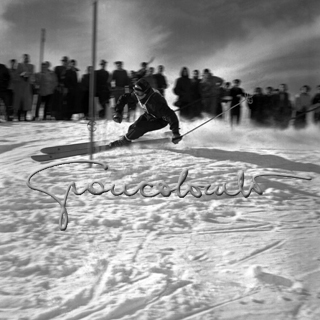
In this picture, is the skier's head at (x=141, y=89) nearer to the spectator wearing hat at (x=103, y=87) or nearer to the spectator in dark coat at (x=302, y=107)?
the spectator wearing hat at (x=103, y=87)

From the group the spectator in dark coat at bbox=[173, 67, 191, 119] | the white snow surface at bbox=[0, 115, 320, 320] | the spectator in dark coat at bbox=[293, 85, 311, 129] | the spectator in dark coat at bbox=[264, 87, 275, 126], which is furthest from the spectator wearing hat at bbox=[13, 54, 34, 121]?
the spectator in dark coat at bbox=[293, 85, 311, 129]

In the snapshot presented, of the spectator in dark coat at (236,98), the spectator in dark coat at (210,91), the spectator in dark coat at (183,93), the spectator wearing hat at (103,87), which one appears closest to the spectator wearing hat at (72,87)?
the spectator wearing hat at (103,87)

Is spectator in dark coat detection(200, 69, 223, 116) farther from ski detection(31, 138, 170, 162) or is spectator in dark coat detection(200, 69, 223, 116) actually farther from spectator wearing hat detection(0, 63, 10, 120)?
spectator wearing hat detection(0, 63, 10, 120)

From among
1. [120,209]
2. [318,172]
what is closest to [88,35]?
[120,209]

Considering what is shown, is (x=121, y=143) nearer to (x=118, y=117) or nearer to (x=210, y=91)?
(x=118, y=117)

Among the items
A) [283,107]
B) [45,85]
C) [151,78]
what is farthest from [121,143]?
[283,107]

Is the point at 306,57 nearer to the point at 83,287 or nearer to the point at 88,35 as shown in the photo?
the point at 88,35
